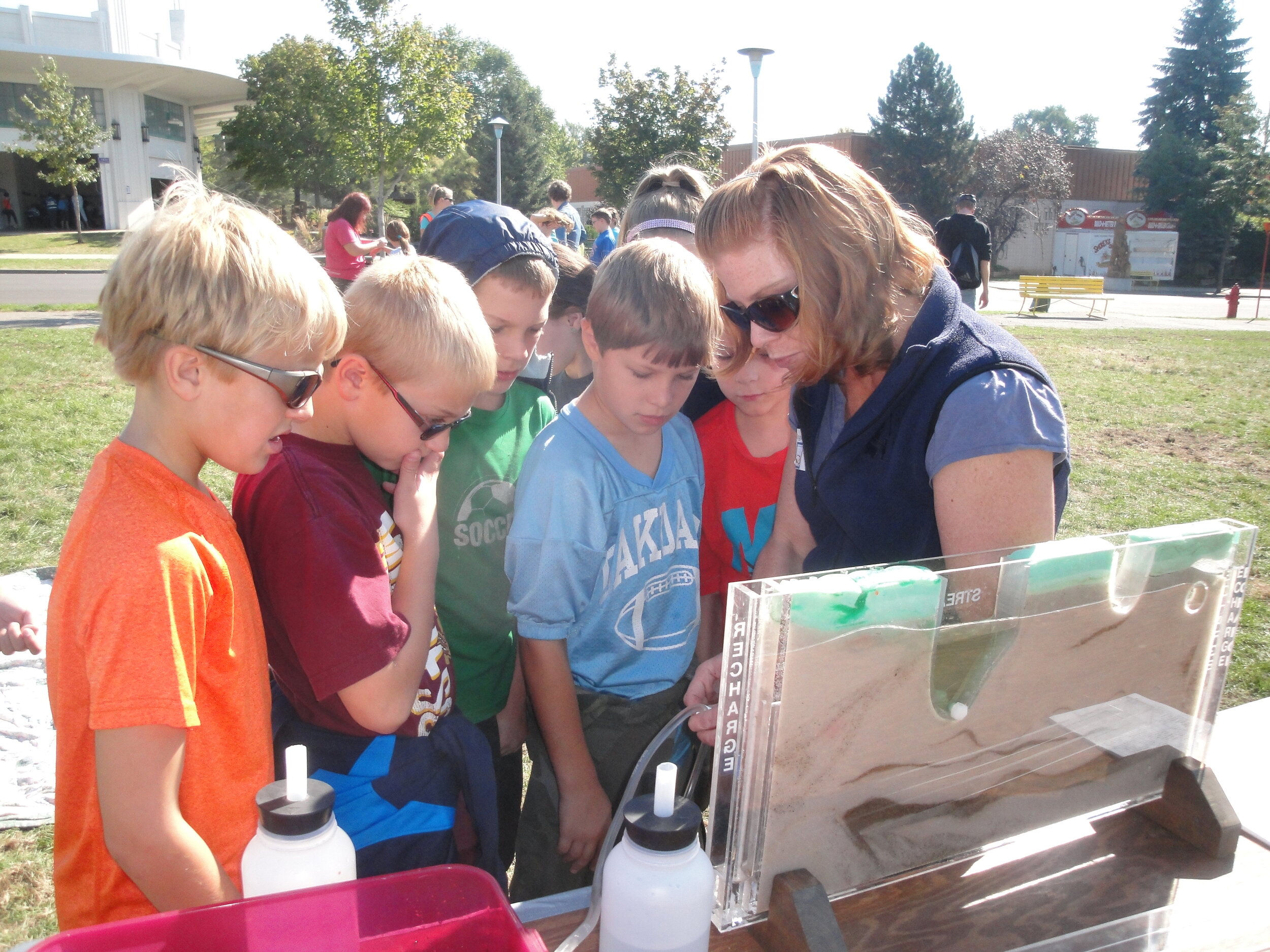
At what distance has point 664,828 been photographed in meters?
0.86

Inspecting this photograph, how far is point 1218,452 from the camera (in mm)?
7305

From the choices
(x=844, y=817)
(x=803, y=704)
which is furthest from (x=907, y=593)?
(x=844, y=817)

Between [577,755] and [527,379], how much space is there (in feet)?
3.06

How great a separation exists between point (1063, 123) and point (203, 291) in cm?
11620

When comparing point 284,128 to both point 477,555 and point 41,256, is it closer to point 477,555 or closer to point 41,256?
point 41,256

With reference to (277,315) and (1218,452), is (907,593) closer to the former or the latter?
(277,315)

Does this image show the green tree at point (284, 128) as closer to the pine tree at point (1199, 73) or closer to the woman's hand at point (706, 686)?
the woman's hand at point (706, 686)

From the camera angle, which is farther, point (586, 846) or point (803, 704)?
point (586, 846)

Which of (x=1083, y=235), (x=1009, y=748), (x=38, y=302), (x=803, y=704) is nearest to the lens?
(x=803, y=704)

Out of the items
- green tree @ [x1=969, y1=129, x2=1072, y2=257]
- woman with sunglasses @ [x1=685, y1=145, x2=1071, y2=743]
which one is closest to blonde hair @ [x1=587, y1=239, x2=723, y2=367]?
woman with sunglasses @ [x1=685, y1=145, x2=1071, y2=743]

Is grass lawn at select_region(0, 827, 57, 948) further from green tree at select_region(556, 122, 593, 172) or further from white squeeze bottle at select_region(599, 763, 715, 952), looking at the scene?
green tree at select_region(556, 122, 593, 172)

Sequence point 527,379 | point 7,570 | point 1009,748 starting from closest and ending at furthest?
point 1009,748 → point 527,379 → point 7,570

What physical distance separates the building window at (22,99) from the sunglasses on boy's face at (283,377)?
4561 cm

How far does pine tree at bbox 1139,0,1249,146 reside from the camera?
152ft
